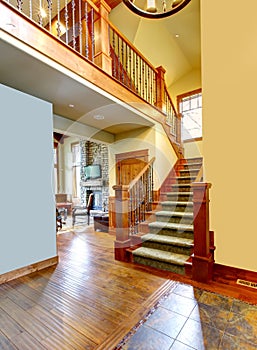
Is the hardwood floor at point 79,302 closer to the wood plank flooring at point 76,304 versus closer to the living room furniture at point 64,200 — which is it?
the wood plank flooring at point 76,304

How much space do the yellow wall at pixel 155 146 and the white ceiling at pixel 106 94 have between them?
0.23 meters

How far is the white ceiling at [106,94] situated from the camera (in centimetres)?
235

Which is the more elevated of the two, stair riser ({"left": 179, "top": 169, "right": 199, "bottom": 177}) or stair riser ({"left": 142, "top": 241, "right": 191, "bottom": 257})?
stair riser ({"left": 179, "top": 169, "right": 199, "bottom": 177})

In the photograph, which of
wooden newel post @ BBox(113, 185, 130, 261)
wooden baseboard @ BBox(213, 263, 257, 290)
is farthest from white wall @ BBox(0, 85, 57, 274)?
wooden baseboard @ BBox(213, 263, 257, 290)

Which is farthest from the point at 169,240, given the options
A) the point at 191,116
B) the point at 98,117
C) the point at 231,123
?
the point at 191,116

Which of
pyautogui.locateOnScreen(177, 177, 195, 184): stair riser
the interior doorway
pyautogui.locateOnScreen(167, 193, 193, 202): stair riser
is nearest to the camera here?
pyautogui.locateOnScreen(167, 193, 193, 202): stair riser

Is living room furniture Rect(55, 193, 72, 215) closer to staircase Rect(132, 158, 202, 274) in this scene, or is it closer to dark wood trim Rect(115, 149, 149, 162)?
dark wood trim Rect(115, 149, 149, 162)

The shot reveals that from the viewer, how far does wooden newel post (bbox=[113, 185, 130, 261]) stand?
309 centimetres

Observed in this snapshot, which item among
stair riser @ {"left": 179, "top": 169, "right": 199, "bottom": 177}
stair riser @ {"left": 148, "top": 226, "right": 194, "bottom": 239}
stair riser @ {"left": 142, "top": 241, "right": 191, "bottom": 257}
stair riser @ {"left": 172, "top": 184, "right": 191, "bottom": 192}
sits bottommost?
stair riser @ {"left": 142, "top": 241, "right": 191, "bottom": 257}

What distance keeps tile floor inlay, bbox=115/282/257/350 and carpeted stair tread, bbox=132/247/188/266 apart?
0.57 metres

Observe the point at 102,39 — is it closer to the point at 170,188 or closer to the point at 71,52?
the point at 71,52

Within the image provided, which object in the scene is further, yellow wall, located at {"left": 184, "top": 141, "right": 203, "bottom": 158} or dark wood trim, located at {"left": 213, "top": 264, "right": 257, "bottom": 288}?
yellow wall, located at {"left": 184, "top": 141, "right": 203, "bottom": 158}

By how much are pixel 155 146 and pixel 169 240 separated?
2.09 metres

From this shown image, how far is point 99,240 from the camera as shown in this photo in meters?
4.20
